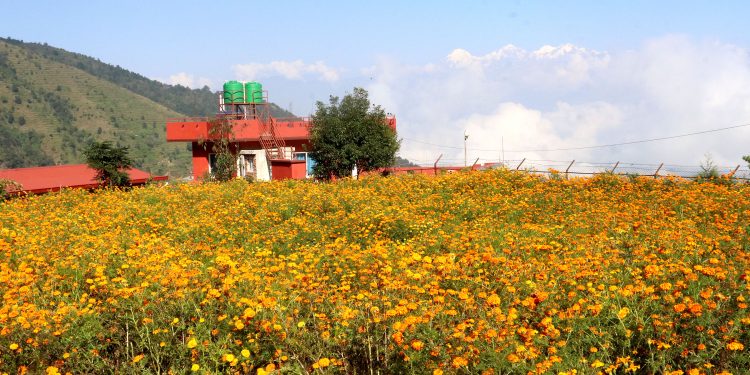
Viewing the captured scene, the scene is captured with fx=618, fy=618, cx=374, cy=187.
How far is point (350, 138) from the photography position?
3406cm

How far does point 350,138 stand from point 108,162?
40.6 feet

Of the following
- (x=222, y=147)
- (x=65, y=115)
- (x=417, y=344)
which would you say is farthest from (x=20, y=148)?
(x=417, y=344)

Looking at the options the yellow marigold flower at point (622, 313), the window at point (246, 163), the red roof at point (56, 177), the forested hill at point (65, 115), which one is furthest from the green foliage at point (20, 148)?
the yellow marigold flower at point (622, 313)

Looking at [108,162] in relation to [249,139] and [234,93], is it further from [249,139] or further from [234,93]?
[234,93]

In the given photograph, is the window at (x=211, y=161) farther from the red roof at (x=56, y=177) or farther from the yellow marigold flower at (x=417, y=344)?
the yellow marigold flower at (x=417, y=344)

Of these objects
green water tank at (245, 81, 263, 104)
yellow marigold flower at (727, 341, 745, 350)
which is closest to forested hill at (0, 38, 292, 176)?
green water tank at (245, 81, 263, 104)

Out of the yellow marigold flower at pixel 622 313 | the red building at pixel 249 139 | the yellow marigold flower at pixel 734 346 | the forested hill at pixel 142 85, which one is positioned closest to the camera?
the yellow marigold flower at pixel 734 346

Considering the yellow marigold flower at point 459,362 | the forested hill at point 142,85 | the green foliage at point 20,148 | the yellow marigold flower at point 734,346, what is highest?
the forested hill at point 142,85

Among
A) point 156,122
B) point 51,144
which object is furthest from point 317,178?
point 156,122

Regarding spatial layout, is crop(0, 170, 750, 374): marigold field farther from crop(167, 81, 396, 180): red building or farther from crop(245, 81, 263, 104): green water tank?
crop(245, 81, 263, 104): green water tank

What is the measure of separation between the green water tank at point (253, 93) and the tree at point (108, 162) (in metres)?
13.9

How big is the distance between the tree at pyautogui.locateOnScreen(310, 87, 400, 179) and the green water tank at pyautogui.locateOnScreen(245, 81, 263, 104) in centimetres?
1013

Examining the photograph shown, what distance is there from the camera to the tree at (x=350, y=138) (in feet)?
111

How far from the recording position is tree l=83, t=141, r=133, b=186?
29.9 m
